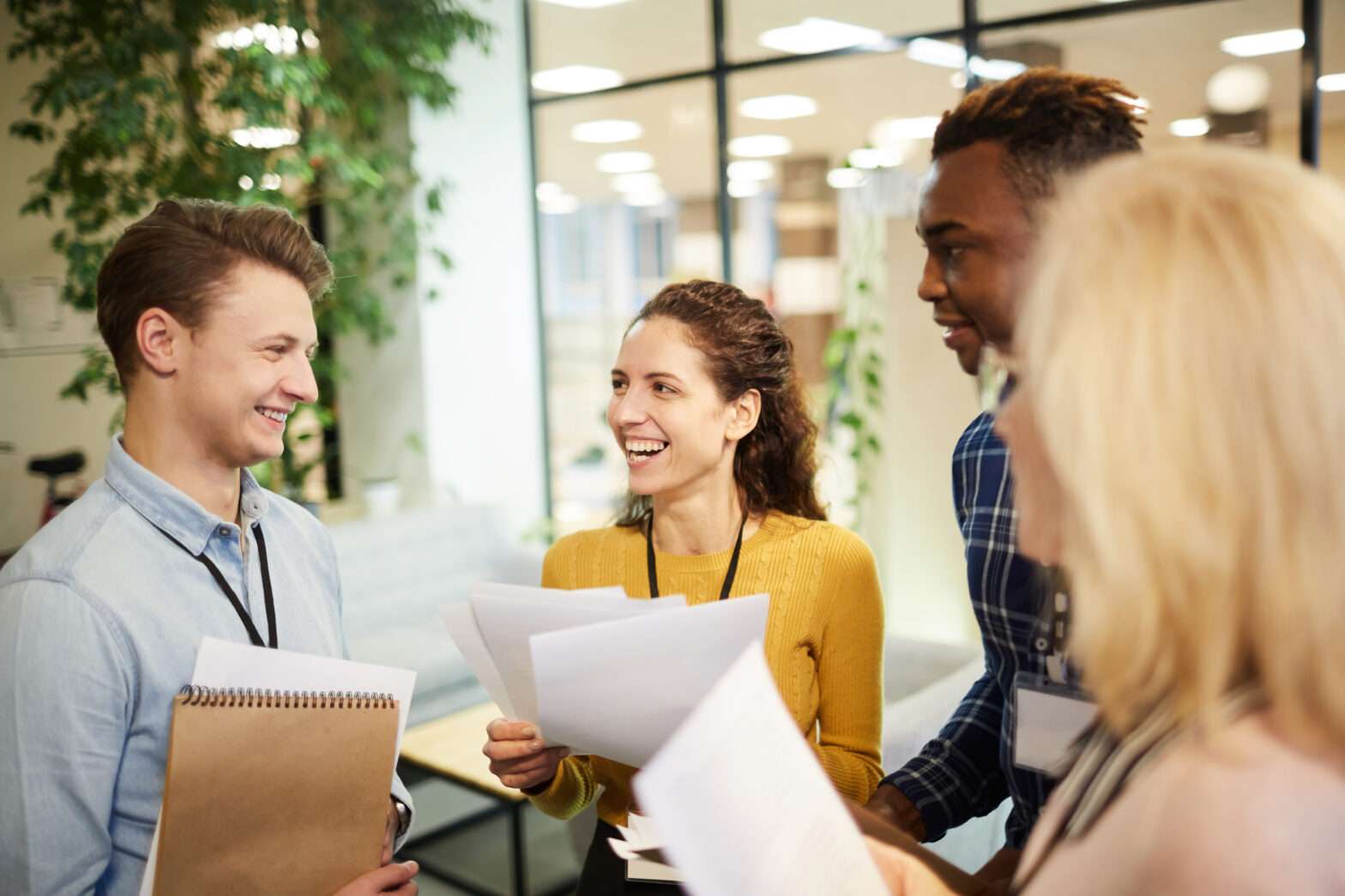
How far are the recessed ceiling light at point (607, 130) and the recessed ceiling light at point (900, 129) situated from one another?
49.5 inches

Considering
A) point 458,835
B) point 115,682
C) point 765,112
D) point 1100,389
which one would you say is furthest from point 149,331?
point 765,112

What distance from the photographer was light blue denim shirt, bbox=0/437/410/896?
3.48ft

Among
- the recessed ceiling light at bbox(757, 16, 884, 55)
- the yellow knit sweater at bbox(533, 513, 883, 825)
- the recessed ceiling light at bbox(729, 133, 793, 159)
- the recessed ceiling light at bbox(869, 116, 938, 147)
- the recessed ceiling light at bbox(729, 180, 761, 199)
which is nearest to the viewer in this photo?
the yellow knit sweater at bbox(533, 513, 883, 825)

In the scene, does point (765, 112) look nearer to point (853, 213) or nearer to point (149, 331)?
point (853, 213)

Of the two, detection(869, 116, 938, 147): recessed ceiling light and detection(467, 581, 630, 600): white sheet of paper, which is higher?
detection(869, 116, 938, 147): recessed ceiling light

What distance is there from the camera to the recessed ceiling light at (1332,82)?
3172 mm

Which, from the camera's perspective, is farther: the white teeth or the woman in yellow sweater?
the white teeth

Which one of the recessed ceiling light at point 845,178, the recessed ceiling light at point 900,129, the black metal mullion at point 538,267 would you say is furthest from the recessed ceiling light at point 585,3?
the recessed ceiling light at point 900,129

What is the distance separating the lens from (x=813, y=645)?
156 centimetres

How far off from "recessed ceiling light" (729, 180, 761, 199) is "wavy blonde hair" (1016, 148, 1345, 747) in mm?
4109

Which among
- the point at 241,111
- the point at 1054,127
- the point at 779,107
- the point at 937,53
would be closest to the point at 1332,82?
the point at 937,53

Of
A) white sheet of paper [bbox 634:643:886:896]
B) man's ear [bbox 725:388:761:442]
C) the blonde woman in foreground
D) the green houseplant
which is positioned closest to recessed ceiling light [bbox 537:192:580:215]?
the green houseplant

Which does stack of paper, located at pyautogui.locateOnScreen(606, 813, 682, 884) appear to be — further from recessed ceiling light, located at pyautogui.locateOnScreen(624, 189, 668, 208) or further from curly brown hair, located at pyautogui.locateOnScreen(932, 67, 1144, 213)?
recessed ceiling light, located at pyautogui.locateOnScreen(624, 189, 668, 208)

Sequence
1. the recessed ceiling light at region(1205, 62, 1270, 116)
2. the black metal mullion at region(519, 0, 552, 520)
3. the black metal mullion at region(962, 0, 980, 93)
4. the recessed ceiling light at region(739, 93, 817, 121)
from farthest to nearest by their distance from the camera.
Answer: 1. the black metal mullion at region(519, 0, 552, 520)
2. the recessed ceiling light at region(739, 93, 817, 121)
3. the black metal mullion at region(962, 0, 980, 93)
4. the recessed ceiling light at region(1205, 62, 1270, 116)
